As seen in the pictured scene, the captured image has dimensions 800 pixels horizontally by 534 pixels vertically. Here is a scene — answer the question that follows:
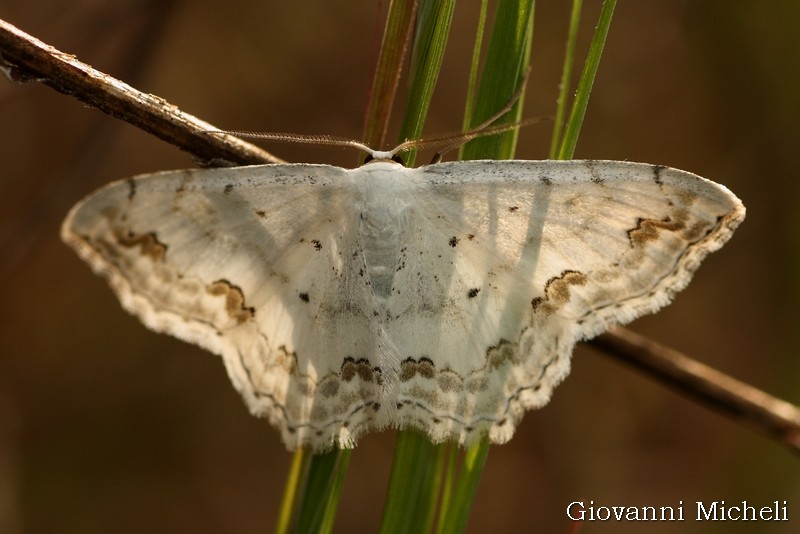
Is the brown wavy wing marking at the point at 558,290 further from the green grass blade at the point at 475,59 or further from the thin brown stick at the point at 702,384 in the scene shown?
the green grass blade at the point at 475,59

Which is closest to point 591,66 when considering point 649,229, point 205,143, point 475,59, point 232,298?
point 475,59

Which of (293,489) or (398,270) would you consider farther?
(398,270)

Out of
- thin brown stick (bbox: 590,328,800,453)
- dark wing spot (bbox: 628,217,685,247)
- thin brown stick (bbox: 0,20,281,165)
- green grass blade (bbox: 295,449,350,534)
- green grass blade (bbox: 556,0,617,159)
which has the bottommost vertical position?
green grass blade (bbox: 295,449,350,534)

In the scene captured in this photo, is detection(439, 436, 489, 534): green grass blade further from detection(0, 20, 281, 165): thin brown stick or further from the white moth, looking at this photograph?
detection(0, 20, 281, 165): thin brown stick

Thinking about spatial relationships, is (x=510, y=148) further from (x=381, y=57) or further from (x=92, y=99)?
(x=92, y=99)

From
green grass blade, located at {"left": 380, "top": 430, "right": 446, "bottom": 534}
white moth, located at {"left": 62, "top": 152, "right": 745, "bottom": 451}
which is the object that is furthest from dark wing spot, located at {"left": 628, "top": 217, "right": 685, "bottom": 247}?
green grass blade, located at {"left": 380, "top": 430, "right": 446, "bottom": 534}

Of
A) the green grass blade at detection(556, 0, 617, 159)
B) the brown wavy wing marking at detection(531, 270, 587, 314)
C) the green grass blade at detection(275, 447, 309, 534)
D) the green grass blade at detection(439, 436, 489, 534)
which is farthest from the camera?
the brown wavy wing marking at detection(531, 270, 587, 314)

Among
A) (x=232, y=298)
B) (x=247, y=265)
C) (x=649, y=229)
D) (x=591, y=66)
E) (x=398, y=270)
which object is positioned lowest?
(x=232, y=298)

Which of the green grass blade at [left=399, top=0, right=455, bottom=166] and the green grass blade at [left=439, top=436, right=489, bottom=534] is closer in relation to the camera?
the green grass blade at [left=399, top=0, right=455, bottom=166]

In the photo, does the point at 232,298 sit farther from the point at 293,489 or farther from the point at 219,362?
the point at 219,362
